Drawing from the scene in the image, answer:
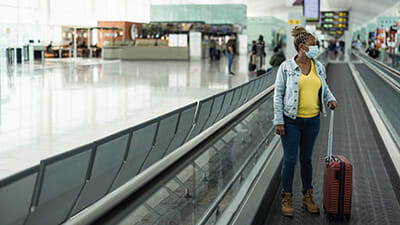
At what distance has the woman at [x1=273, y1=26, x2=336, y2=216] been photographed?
491 centimetres

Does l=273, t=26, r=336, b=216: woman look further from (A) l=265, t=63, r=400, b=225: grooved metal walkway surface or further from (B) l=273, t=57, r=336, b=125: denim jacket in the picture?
(A) l=265, t=63, r=400, b=225: grooved metal walkway surface

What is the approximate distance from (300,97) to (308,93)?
0.27 ft

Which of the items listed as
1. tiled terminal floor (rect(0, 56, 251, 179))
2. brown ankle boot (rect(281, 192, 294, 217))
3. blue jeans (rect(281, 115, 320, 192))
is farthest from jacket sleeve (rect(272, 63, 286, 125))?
tiled terminal floor (rect(0, 56, 251, 179))

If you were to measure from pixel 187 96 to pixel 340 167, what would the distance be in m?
10.6

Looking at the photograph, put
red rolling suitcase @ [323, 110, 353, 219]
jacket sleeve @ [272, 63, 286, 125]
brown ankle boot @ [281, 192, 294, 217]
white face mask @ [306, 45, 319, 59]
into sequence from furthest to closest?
brown ankle boot @ [281, 192, 294, 217]
red rolling suitcase @ [323, 110, 353, 219]
jacket sleeve @ [272, 63, 286, 125]
white face mask @ [306, 45, 319, 59]

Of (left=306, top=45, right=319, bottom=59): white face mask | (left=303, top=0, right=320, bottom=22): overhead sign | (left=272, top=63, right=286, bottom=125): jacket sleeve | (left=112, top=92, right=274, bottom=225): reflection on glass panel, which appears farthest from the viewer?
(left=303, top=0, right=320, bottom=22): overhead sign

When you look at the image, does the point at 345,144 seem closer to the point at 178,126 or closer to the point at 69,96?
the point at 178,126

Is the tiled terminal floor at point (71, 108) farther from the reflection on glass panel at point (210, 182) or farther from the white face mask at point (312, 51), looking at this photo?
the white face mask at point (312, 51)

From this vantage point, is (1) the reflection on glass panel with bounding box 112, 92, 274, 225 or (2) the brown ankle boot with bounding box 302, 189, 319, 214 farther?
(2) the brown ankle boot with bounding box 302, 189, 319, 214

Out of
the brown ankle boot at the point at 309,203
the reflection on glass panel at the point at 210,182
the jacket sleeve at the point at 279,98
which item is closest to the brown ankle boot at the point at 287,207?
the brown ankle boot at the point at 309,203

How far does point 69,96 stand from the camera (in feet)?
50.2

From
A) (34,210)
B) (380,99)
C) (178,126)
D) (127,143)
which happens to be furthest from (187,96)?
(34,210)

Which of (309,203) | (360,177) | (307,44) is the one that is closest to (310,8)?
(360,177)

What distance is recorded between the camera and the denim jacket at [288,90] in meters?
4.91
